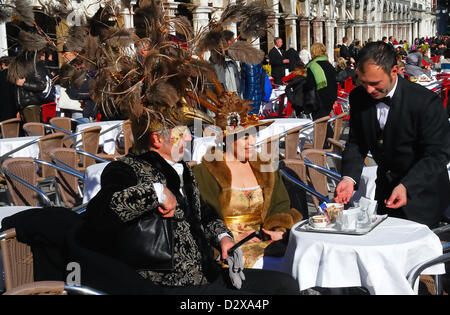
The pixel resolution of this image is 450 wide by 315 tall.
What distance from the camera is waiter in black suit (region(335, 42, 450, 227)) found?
3.31 m

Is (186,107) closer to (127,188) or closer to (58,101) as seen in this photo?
(127,188)

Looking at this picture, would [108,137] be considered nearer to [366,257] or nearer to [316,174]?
[316,174]

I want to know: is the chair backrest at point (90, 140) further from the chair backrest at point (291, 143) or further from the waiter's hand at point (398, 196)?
the waiter's hand at point (398, 196)

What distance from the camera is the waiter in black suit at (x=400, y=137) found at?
331cm

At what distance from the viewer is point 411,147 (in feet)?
11.3

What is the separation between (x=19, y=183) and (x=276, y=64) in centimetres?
1250

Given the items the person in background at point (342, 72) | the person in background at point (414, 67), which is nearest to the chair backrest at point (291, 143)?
the person in background at point (342, 72)

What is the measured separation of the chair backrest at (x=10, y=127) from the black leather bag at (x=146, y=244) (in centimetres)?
602

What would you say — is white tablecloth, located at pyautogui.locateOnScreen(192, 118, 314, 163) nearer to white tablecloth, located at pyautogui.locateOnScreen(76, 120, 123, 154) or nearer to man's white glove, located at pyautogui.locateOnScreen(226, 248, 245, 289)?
white tablecloth, located at pyautogui.locateOnScreen(76, 120, 123, 154)

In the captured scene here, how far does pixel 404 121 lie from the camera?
3406 mm

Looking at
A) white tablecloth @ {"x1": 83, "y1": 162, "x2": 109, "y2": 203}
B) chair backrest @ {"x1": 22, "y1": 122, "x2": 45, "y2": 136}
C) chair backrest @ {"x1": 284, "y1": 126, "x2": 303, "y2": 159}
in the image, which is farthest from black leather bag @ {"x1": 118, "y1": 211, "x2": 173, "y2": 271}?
chair backrest @ {"x1": 22, "y1": 122, "x2": 45, "y2": 136}

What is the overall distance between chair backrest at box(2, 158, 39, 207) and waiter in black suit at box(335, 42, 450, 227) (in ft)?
9.35
